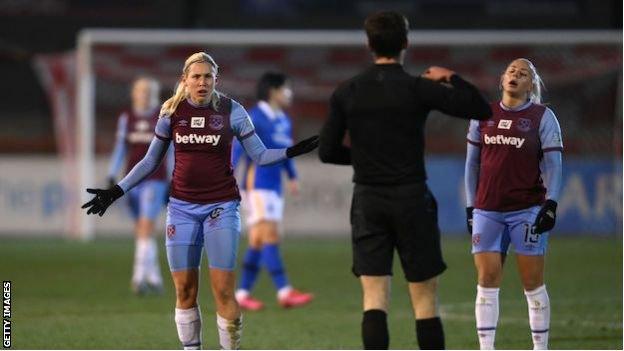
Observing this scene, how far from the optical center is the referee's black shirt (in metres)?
7.48

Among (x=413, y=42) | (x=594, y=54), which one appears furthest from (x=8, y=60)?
(x=594, y=54)

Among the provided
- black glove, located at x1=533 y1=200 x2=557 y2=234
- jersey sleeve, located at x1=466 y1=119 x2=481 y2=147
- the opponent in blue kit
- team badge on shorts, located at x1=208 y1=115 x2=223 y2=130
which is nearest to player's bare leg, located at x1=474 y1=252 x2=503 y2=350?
black glove, located at x1=533 y1=200 x2=557 y2=234

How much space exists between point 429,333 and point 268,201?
249 inches

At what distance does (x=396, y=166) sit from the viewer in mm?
7609

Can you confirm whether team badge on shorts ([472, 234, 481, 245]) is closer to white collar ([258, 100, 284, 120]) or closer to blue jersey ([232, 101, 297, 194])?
blue jersey ([232, 101, 297, 194])

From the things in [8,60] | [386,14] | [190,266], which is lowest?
[190,266]

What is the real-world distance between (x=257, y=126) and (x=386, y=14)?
6121 millimetres

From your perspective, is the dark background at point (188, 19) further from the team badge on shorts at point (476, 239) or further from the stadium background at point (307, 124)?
the team badge on shorts at point (476, 239)

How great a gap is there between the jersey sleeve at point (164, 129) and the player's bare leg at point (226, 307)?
0.90 m

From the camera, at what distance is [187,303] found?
8961mm

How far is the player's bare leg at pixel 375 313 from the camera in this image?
7.63 metres

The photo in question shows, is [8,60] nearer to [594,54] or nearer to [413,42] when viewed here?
[413,42]

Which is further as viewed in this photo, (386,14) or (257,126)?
(257,126)

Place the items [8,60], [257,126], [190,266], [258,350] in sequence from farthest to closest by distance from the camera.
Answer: [8,60] < [257,126] < [258,350] < [190,266]
